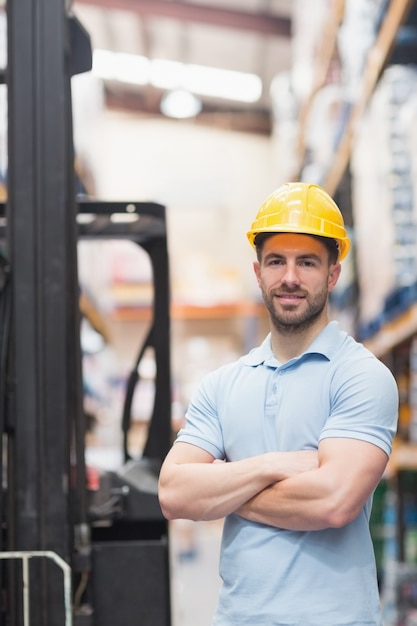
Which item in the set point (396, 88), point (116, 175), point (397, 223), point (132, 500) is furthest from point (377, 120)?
point (116, 175)

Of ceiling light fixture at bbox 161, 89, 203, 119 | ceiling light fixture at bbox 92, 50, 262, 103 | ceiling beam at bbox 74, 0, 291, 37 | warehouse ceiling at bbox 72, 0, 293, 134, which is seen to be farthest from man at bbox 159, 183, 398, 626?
ceiling light fixture at bbox 161, 89, 203, 119


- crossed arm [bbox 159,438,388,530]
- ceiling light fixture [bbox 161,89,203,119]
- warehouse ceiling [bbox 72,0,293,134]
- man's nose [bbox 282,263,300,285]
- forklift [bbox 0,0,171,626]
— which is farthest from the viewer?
ceiling light fixture [bbox 161,89,203,119]

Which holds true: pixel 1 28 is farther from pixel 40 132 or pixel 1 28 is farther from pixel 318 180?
pixel 318 180

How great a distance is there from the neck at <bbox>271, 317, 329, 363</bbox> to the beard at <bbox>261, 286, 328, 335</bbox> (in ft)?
0.04

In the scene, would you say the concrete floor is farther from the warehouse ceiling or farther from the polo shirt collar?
the warehouse ceiling

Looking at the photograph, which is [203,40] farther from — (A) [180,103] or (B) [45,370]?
(B) [45,370]

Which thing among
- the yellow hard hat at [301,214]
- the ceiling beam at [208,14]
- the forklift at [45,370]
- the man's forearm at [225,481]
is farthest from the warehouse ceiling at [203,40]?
the man's forearm at [225,481]

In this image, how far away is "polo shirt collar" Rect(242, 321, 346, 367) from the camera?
240 cm

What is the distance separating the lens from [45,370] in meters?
2.85

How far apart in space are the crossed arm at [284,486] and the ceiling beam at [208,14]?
12014mm

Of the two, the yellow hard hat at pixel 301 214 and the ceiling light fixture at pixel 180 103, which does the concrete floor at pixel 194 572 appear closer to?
the yellow hard hat at pixel 301 214

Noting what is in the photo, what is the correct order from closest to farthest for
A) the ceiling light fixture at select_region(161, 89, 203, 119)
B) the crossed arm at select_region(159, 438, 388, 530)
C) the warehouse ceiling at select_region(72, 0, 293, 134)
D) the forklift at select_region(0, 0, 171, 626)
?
the crossed arm at select_region(159, 438, 388, 530) < the forklift at select_region(0, 0, 171, 626) < the warehouse ceiling at select_region(72, 0, 293, 134) < the ceiling light fixture at select_region(161, 89, 203, 119)

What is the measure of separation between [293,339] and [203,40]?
1395 centimetres

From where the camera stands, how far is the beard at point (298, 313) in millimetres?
2371
